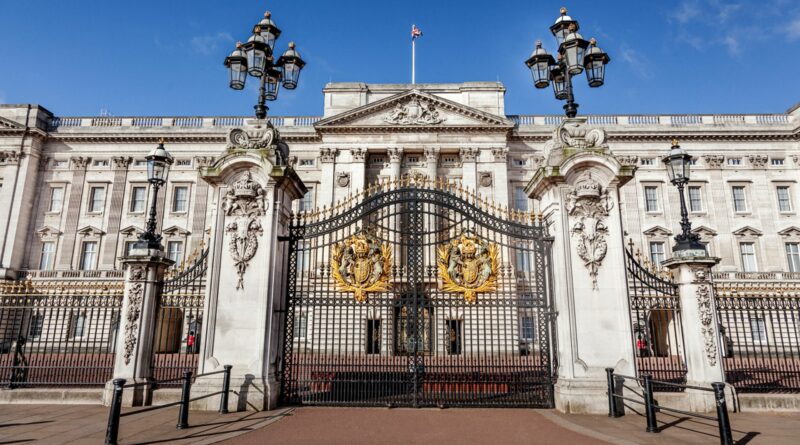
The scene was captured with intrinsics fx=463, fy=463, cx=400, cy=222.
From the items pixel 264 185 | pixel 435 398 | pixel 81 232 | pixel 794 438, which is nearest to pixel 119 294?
pixel 264 185

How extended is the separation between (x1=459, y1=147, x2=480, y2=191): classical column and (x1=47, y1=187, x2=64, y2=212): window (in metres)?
34.0

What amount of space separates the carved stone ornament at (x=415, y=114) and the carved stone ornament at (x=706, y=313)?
29077 mm

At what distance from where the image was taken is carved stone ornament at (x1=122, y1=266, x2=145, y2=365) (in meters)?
10.3

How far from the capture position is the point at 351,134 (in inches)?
1480

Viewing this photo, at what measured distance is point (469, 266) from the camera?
35.4ft

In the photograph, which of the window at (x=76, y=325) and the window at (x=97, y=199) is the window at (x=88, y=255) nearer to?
the window at (x=97, y=199)

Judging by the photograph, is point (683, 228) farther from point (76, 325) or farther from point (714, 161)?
point (714, 161)

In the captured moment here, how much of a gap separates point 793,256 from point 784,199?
484 centimetres

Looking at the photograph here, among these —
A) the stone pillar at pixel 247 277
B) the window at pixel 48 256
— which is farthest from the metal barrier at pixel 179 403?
the window at pixel 48 256

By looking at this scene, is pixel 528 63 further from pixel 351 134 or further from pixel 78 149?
pixel 78 149

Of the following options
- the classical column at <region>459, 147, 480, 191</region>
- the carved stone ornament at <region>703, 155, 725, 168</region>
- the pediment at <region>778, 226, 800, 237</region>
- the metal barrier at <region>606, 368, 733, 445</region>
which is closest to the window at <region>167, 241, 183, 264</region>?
the classical column at <region>459, 147, 480, 191</region>

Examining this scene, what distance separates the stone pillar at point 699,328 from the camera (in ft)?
31.3

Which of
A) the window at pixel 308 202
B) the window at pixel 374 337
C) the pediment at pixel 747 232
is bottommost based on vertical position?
the window at pixel 374 337

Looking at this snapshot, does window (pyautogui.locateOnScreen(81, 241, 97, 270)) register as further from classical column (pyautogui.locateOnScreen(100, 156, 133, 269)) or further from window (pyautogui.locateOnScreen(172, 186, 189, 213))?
window (pyautogui.locateOnScreen(172, 186, 189, 213))
